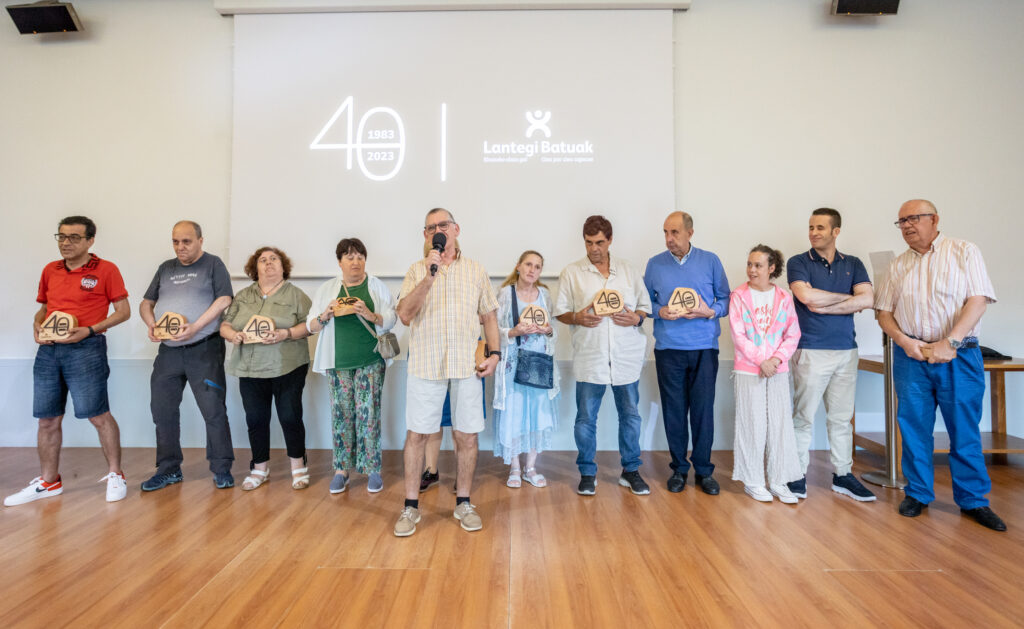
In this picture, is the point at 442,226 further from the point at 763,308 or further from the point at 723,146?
the point at 723,146

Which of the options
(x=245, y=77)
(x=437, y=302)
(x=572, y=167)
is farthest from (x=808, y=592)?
(x=245, y=77)

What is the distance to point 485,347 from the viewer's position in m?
2.86

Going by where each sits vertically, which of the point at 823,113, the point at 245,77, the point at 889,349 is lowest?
the point at 889,349

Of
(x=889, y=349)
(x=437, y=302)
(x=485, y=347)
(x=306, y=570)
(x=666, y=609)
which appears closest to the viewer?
(x=666, y=609)

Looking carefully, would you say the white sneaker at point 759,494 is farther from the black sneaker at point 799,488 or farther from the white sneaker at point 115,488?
the white sneaker at point 115,488

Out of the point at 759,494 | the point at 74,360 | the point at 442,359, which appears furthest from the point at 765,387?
the point at 74,360

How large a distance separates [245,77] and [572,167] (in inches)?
116

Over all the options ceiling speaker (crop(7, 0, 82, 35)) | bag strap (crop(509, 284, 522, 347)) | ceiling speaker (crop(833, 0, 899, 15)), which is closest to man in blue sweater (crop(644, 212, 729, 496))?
bag strap (crop(509, 284, 522, 347))

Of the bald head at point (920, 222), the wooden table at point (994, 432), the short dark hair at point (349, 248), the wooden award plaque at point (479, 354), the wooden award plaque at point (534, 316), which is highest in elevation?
the bald head at point (920, 222)

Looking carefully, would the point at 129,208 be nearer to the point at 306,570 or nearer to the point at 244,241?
the point at 244,241

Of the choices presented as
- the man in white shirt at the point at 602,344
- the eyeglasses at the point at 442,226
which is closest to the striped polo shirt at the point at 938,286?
the man in white shirt at the point at 602,344

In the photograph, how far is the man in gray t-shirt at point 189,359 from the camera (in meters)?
3.40

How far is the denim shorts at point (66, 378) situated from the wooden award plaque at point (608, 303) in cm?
328

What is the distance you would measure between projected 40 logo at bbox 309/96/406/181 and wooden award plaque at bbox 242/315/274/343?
1.68 metres
